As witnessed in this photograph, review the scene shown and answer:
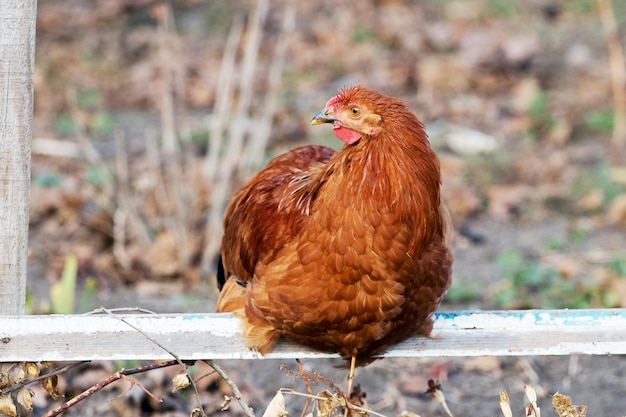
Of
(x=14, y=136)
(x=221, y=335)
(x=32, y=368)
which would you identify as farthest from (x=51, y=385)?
(x=14, y=136)

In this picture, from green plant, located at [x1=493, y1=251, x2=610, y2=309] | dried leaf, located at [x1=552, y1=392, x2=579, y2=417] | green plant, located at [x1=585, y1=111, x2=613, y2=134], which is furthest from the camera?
green plant, located at [x1=585, y1=111, x2=613, y2=134]

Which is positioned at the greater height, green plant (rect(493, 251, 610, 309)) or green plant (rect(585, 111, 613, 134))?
green plant (rect(585, 111, 613, 134))

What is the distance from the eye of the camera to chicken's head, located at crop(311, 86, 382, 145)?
2.73m

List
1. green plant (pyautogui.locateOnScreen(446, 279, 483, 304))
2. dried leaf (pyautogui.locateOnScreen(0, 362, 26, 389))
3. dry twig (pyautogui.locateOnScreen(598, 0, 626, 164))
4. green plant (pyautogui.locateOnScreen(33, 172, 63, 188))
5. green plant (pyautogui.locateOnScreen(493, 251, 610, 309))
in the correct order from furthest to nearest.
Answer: dry twig (pyautogui.locateOnScreen(598, 0, 626, 164)), green plant (pyautogui.locateOnScreen(33, 172, 63, 188)), green plant (pyautogui.locateOnScreen(446, 279, 483, 304)), green plant (pyautogui.locateOnScreen(493, 251, 610, 309)), dried leaf (pyautogui.locateOnScreen(0, 362, 26, 389))

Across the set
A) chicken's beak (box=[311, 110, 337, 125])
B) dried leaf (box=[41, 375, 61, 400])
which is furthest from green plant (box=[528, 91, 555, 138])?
dried leaf (box=[41, 375, 61, 400])

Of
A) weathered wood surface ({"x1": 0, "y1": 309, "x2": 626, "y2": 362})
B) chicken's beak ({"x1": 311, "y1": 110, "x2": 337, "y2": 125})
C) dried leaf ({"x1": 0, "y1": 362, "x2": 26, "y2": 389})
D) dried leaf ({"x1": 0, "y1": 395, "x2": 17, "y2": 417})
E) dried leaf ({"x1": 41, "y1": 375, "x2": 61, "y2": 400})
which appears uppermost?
chicken's beak ({"x1": 311, "y1": 110, "x2": 337, "y2": 125})

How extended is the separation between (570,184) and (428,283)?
4.12 metres

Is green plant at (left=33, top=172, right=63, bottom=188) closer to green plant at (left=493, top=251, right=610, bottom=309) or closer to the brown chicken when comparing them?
green plant at (left=493, top=251, right=610, bottom=309)

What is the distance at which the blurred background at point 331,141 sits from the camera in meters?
5.03

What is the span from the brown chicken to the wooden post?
72cm

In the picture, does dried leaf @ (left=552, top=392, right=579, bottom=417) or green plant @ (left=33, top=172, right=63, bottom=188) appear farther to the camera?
green plant @ (left=33, top=172, right=63, bottom=188)

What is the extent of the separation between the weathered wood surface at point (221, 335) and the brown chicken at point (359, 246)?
0.09 metres

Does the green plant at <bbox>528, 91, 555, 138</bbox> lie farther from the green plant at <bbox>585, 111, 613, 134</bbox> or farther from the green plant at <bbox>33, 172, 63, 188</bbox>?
the green plant at <bbox>33, 172, 63, 188</bbox>

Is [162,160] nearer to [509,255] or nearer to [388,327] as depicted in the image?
[509,255]
